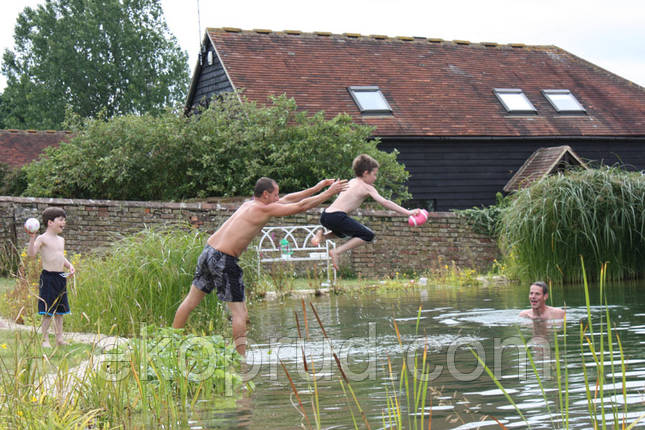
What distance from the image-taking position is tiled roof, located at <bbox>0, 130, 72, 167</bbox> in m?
30.7

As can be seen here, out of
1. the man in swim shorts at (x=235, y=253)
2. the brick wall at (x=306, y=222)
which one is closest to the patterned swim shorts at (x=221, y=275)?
the man in swim shorts at (x=235, y=253)

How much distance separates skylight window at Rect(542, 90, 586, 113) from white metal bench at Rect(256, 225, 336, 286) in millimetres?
12615

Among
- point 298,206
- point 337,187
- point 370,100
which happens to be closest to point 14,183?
point 370,100

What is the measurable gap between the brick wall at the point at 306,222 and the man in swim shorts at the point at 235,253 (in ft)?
32.4

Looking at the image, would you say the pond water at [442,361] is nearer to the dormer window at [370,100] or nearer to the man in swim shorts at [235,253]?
the man in swim shorts at [235,253]

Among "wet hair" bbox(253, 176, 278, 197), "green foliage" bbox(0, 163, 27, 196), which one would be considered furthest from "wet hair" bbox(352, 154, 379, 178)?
"green foliage" bbox(0, 163, 27, 196)

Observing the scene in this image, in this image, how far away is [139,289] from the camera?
32.8 ft

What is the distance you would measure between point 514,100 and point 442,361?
21.8 m

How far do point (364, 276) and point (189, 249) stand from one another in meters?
10.00

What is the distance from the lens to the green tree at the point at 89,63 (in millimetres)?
47500

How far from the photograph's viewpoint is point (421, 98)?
27766 millimetres

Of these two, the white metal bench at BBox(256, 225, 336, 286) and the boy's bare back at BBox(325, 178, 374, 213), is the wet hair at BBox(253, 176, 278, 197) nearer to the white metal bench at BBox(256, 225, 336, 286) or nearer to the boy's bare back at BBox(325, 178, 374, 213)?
the boy's bare back at BBox(325, 178, 374, 213)

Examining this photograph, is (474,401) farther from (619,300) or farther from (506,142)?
(506,142)

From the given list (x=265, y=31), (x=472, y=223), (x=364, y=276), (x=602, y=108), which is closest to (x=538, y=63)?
(x=602, y=108)
